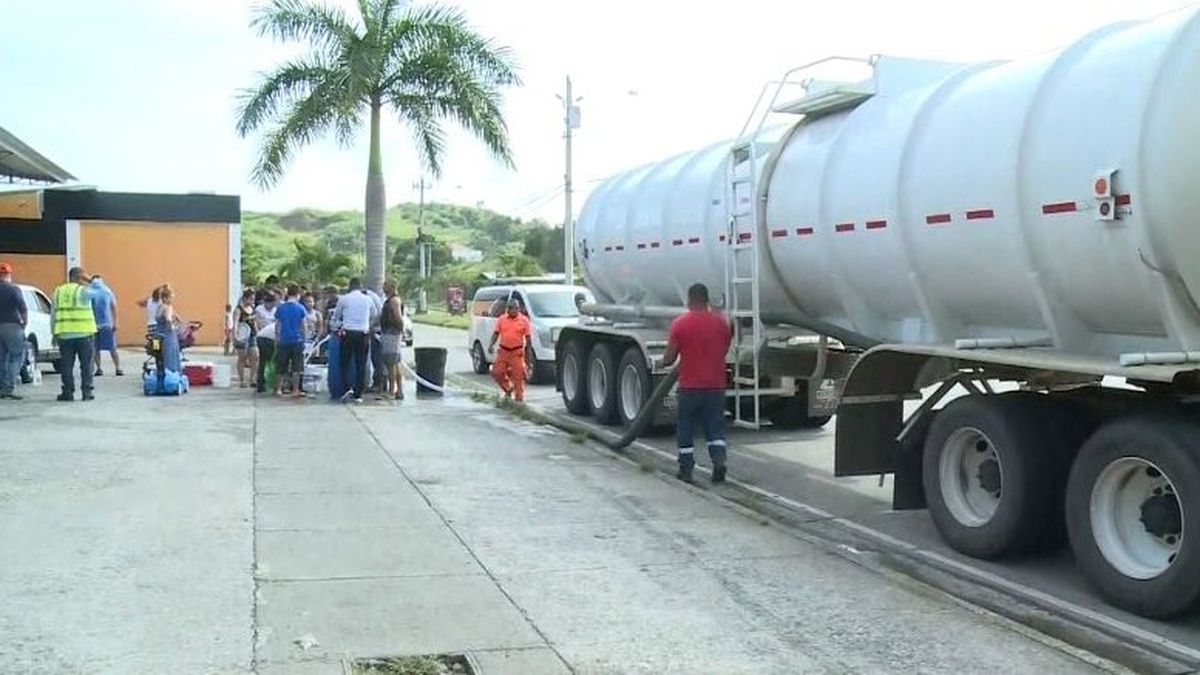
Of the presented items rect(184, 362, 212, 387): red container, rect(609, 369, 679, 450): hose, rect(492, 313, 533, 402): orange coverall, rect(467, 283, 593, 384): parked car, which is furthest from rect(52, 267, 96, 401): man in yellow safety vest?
rect(609, 369, 679, 450): hose

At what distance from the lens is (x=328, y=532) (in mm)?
8078

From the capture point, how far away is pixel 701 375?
10328mm

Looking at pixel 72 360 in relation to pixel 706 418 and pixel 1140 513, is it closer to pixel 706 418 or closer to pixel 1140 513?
pixel 706 418

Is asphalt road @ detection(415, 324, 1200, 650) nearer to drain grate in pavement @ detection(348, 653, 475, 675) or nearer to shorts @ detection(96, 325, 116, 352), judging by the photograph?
drain grate in pavement @ detection(348, 653, 475, 675)

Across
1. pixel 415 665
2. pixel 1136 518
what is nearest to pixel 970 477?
pixel 1136 518

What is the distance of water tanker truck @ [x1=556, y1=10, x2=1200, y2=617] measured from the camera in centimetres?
626

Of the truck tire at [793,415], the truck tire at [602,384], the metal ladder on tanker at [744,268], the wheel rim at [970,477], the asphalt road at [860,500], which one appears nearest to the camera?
the asphalt road at [860,500]

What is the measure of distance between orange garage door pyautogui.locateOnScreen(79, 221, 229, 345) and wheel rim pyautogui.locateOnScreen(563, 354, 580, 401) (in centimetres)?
1540

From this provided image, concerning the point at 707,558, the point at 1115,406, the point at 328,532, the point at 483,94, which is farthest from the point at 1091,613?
the point at 483,94

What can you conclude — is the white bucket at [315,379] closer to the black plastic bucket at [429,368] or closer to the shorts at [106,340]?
the black plastic bucket at [429,368]

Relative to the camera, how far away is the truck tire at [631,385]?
1338 cm

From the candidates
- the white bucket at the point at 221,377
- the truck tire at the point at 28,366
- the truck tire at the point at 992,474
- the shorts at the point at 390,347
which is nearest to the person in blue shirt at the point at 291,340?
the shorts at the point at 390,347

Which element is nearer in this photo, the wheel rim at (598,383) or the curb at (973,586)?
the curb at (973,586)

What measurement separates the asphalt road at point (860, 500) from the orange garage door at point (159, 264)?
47.6 ft
